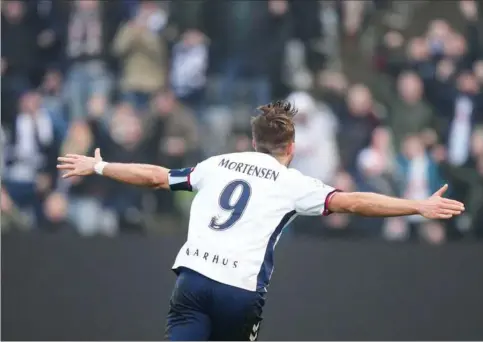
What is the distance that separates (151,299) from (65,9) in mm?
3490

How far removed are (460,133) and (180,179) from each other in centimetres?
546

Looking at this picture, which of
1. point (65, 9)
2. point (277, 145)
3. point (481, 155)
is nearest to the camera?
point (277, 145)

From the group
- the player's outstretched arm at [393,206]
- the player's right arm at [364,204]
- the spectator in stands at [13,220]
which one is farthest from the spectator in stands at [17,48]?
the player's outstretched arm at [393,206]

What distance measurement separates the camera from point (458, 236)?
38.9 feet

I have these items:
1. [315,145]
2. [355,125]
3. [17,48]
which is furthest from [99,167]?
[17,48]

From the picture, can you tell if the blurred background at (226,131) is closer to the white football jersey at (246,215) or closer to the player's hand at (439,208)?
the white football jersey at (246,215)

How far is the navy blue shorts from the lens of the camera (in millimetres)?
6949

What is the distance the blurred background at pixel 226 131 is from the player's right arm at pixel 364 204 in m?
4.83

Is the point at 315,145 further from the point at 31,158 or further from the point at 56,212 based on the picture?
the point at 31,158

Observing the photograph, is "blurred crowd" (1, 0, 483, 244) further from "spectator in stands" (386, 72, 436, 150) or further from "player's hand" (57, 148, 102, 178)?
"player's hand" (57, 148, 102, 178)

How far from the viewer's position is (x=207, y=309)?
699 centimetres

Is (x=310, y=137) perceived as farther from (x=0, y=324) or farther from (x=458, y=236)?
(x=0, y=324)

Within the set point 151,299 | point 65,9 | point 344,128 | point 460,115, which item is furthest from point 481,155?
point 65,9

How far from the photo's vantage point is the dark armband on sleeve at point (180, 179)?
7266 mm
